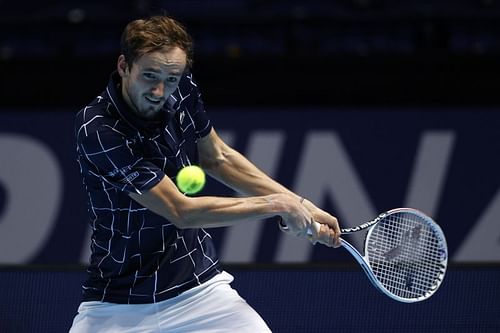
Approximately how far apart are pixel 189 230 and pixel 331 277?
1803mm

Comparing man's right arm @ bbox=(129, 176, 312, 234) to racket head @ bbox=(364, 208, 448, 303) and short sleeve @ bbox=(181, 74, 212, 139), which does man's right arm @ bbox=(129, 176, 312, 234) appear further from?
racket head @ bbox=(364, 208, 448, 303)

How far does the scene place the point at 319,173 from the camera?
8.36 metres

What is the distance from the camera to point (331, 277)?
6.08 meters

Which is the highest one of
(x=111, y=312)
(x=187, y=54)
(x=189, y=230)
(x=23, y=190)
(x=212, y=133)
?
(x=187, y=54)

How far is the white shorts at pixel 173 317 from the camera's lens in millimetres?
4301

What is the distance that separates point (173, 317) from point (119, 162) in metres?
0.71

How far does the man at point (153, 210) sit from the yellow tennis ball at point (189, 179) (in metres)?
0.03

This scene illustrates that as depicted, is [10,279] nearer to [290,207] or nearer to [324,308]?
[324,308]

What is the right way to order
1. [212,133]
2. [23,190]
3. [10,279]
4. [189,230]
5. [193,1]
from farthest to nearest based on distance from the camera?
1. [193,1]
2. [23,190]
3. [10,279]
4. [212,133]
5. [189,230]

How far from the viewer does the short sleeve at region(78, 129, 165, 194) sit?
13.5ft

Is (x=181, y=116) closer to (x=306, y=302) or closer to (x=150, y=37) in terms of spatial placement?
(x=150, y=37)

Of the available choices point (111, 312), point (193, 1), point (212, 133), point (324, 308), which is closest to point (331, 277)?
point (324, 308)

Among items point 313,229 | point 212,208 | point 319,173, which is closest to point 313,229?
point 313,229

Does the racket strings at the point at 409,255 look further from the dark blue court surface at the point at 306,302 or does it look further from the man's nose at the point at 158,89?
the man's nose at the point at 158,89
